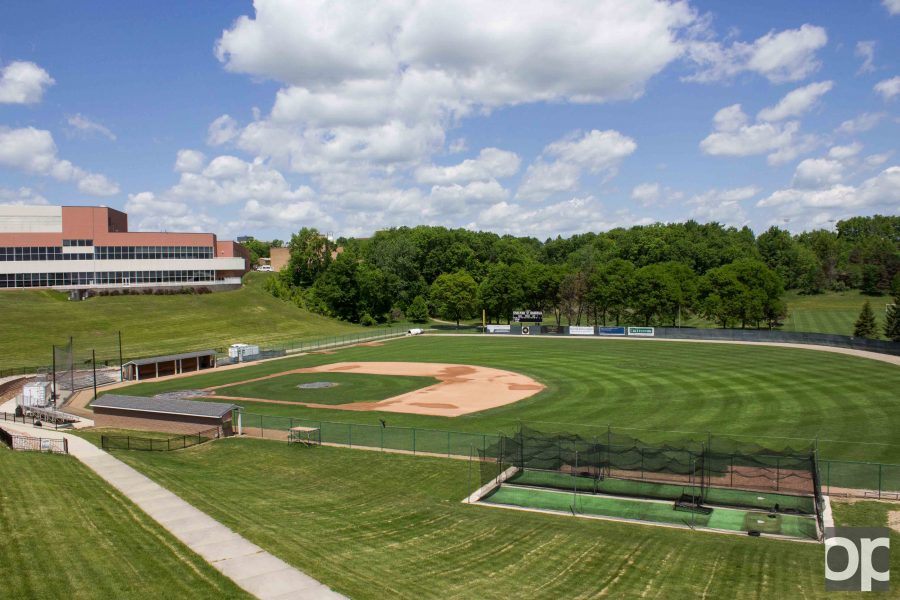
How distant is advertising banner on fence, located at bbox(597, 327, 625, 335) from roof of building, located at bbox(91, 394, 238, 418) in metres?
66.2

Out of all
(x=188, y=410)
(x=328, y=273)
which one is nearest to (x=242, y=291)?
(x=328, y=273)

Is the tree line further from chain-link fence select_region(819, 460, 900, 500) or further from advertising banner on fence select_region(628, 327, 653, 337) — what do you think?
chain-link fence select_region(819, 460, 900, 500)

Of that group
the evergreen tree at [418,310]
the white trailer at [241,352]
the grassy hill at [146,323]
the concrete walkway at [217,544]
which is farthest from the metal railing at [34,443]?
the evergreen tree at [418,310]

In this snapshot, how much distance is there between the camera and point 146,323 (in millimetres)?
→ 94750

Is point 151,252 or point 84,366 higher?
point 151,252

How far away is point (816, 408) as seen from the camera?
39344 mm

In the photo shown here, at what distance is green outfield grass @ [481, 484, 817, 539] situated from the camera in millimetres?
20156

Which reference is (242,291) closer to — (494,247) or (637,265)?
(494,247)

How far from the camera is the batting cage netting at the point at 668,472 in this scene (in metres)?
22.5

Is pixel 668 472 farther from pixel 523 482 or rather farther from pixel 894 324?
pixel 894 324

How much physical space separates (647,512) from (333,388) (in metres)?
36.0

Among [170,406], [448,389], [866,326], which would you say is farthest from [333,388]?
[866,326]

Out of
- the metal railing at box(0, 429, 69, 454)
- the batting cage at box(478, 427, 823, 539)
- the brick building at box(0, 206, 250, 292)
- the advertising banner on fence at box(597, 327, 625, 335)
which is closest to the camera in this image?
the batting cage at box(478, 427, 823, 539)

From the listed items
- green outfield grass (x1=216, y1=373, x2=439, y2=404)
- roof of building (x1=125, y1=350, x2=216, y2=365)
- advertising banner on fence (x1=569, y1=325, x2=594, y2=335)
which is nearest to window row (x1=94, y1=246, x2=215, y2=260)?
roof of building (x1=125, y1=350, x2=216, y2=365)
